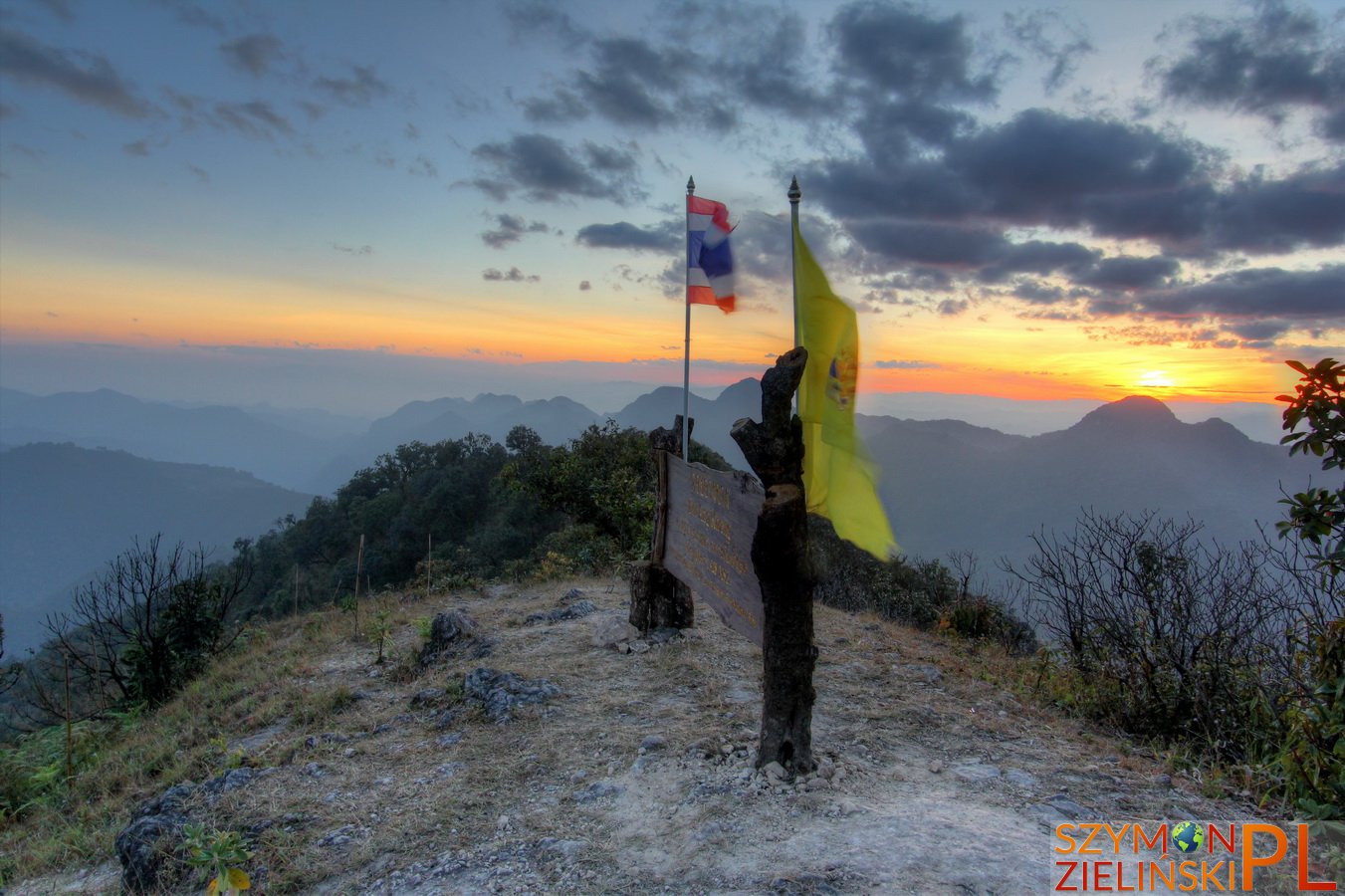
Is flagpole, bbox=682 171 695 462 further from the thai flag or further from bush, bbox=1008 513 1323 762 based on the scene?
bush, bbox=1008 513 1323 762

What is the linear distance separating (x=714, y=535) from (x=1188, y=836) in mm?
3661

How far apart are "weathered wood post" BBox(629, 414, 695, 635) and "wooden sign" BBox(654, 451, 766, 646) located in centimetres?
9

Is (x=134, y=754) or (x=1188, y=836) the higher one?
(x=1188, y=836)

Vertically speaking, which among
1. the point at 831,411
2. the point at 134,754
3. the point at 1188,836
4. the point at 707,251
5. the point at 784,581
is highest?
the point at 707,251

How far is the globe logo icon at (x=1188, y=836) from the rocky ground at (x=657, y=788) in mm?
277

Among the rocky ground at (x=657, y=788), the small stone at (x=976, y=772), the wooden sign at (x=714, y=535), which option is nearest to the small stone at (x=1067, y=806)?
the rocky ground at (x=657, y=788)

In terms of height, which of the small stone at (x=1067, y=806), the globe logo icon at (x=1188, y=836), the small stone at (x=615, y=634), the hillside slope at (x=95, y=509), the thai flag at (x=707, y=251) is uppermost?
the thai flag at (x=707, y=251)

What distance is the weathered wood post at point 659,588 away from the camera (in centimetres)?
776

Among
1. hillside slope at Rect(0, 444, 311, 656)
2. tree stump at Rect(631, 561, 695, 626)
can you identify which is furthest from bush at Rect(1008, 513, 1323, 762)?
hillside slope at Rect(0, 444, 311, 656)

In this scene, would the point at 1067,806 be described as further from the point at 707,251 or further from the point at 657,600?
the point at 707,251

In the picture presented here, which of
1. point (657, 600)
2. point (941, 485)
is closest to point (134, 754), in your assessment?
point (657, 600)

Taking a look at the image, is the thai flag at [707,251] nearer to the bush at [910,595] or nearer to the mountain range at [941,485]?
the bush at [910,595]

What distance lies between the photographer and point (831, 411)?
16.9 ft

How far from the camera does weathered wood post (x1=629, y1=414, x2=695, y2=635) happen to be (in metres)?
7.76
